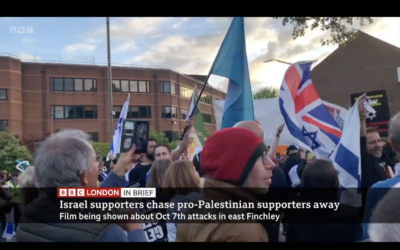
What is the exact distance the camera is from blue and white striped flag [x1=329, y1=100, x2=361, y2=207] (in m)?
3.69

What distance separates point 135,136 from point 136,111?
202 cm

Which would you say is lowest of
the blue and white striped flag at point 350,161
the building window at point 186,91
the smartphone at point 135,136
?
the blue and white striped flag at point 350,161

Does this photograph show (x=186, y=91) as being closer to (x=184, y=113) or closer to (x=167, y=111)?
(x=184, y=113)

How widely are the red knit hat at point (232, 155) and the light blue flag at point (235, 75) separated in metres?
1.88

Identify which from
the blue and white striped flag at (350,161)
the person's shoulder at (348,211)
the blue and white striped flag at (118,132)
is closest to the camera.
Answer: the person's shoulder at (348,211)

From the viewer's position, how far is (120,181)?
2938 mm

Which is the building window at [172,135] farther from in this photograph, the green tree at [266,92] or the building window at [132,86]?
the green tree at [266,92]

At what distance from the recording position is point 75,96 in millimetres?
4875

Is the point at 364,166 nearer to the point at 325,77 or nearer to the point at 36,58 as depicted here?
the point at 325,77

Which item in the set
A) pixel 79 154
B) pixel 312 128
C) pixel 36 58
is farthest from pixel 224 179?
pixel 312 128

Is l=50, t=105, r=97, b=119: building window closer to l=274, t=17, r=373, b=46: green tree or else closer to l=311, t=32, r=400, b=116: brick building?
l=274, t=17, r=373, b=46: green tree

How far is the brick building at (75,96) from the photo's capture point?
361 cm

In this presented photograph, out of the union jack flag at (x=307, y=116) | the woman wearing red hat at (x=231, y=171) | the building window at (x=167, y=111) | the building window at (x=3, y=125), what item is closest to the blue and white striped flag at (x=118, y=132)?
the building window at (x=167, y=111)
